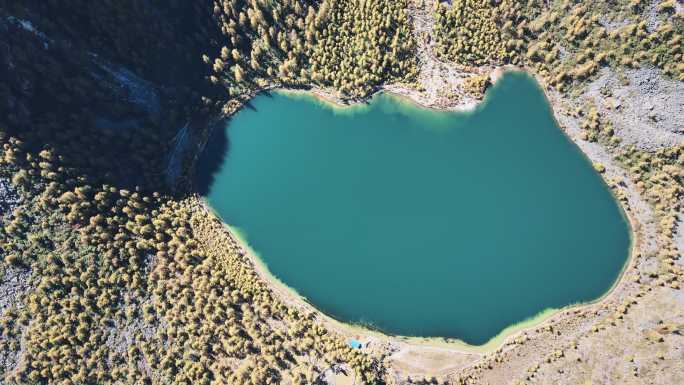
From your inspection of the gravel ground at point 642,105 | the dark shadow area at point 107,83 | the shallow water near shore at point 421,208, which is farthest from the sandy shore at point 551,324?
the dark shadow area at point 107,83

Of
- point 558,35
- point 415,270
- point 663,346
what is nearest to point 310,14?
point 558,35

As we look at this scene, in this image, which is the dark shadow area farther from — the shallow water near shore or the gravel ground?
the gravel ground

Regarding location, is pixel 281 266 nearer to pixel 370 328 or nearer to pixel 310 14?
pixel 370 328

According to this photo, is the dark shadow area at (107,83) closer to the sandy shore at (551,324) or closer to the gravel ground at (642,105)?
the sandy shore at (551,324)

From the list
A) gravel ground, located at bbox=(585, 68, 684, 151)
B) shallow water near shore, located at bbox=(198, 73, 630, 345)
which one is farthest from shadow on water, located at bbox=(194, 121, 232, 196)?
gravel ground, located at bbox=(585, 68, 684, 151)

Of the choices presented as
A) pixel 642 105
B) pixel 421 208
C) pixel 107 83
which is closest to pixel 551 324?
pixel 421 208

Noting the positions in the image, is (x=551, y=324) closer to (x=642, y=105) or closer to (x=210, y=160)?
(x=642, y=105)
